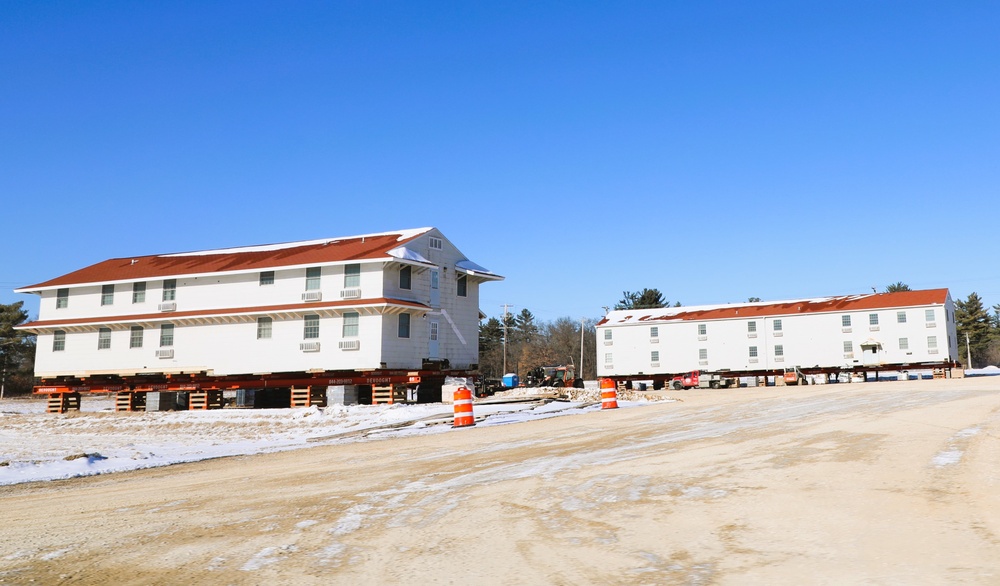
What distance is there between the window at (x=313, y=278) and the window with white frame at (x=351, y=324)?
272 centimetres

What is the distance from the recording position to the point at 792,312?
65062 millimetres

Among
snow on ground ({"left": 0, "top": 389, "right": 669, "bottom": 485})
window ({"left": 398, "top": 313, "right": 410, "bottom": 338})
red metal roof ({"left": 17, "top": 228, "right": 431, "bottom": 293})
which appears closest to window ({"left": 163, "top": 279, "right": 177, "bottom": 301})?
red metal roof ({"left": 17, "top": 228, "right": 431, "bottom": 293})

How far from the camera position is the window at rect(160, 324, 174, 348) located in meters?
41.8

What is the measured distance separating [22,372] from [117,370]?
161ft

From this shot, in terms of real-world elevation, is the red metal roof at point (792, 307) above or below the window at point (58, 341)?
above

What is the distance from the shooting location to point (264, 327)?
39.6 m

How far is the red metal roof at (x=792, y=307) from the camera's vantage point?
Answer: 6131cm

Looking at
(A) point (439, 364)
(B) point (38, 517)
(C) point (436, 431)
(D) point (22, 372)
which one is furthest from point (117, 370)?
(D) point (22, 372)

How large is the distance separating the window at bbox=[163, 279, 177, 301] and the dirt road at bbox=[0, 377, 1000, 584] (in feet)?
102

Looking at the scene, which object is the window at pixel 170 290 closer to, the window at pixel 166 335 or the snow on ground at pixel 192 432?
the window at pixel 166 335

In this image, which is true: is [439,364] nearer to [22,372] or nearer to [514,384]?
[514,384]

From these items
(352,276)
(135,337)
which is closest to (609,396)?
(352,276)

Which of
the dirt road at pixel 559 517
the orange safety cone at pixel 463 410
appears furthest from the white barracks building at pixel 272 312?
the dirt road at pixel 559 517

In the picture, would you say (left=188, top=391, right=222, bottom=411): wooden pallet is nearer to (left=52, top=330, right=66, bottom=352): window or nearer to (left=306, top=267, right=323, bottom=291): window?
(left=306, top=267, right=323, bottom=291): window
